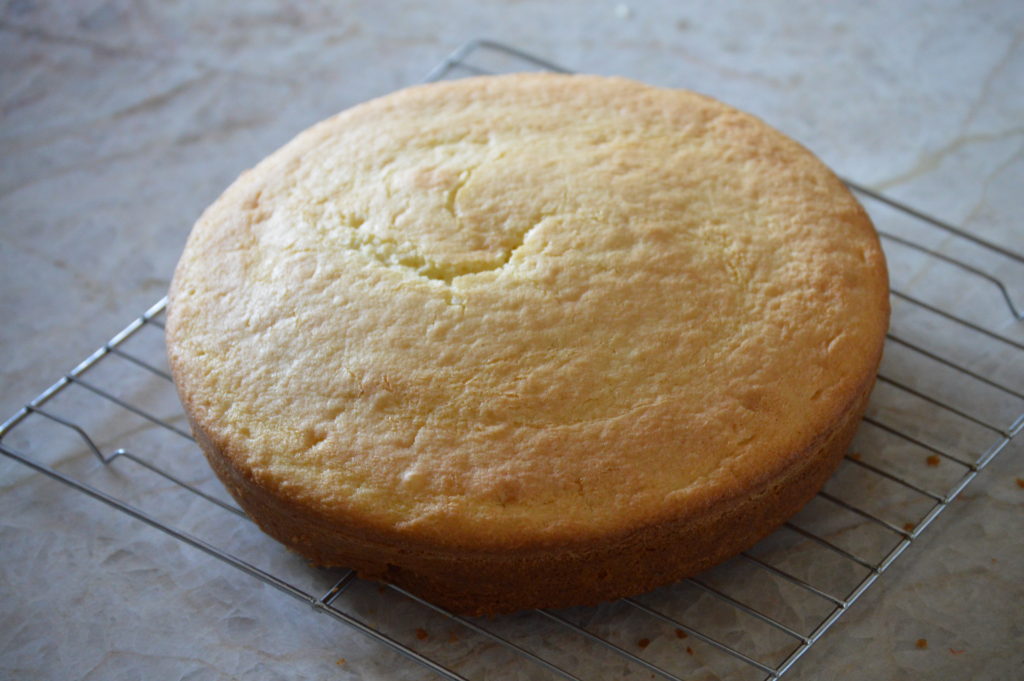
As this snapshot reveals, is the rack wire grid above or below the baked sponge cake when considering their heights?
below

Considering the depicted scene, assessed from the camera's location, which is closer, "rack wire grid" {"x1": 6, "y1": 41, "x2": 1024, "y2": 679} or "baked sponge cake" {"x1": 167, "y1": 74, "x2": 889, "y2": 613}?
"baked sponge cake" {"x1": 167, "y1": 74, "x2": 889, "y2": 613}

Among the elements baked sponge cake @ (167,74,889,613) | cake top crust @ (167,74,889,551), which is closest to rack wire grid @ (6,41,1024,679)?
baked sponge cake @ (167,74,889,613)

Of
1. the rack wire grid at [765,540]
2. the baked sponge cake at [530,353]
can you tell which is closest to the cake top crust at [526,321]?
the baked sponge cake at [530,353]

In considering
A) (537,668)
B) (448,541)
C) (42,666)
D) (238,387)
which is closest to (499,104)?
(238,387)

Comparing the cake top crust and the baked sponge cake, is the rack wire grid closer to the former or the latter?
the baked sponge cake

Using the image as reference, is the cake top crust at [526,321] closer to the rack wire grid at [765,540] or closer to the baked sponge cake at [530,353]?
the baked sponge cake at [530,353]

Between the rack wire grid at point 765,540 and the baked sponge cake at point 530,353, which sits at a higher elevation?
the baked sponge cake at point 530,353

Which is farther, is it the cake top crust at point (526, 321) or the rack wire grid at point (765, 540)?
the rack wire grid at point (765, 540)

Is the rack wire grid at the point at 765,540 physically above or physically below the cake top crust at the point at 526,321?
below
